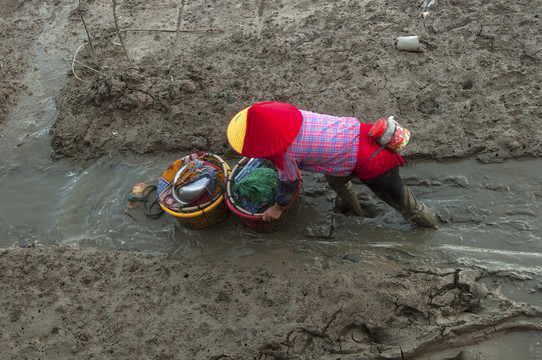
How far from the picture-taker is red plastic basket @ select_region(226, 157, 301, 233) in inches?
125

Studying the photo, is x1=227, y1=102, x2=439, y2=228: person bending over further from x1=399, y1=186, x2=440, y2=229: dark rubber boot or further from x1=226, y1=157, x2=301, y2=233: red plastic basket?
x1=226, y1=157, x2=301, y2=233: red plastic basket

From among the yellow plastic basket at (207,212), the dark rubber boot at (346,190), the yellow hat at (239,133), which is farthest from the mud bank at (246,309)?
the yellow hat at (239,133)

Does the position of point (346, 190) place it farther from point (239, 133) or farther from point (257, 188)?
point (239, 133)

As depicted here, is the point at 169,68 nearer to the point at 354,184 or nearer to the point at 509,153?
the point at 354,184

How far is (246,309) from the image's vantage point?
298cm

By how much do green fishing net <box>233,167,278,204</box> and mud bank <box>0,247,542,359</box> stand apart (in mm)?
554

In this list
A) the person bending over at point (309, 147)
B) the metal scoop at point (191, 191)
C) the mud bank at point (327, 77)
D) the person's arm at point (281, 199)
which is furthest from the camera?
the mud bank at point (327, 77)

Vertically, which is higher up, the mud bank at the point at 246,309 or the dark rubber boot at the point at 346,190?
the dark rubber boot at the point at 346,190

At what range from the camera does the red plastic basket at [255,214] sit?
319 cm

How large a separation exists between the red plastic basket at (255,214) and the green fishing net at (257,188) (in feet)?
0.27

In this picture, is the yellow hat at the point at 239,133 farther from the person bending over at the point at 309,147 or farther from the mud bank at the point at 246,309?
the mud bank at the point at 246,309

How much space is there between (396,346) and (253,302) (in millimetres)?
1068

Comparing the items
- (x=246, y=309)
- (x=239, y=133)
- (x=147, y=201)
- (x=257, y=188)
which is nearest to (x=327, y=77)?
(x=257, y=188)

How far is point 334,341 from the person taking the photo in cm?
270
